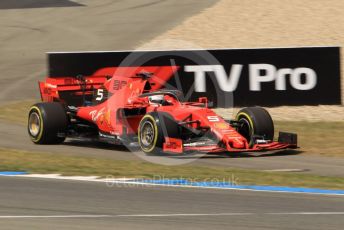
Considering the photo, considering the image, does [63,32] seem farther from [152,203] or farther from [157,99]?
[152,203]

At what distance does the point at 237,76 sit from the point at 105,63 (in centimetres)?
318

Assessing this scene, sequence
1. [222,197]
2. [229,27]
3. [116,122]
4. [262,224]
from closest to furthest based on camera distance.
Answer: [262,224]
[222,197]
[116,122]
[229,27]

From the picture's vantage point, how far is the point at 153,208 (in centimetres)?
988

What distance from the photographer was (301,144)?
645 inches

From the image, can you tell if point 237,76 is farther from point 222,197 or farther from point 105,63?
point 222,197

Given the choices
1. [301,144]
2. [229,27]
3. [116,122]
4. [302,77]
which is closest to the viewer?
[116,122]

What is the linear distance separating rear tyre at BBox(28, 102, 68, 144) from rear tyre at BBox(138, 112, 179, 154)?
6.43 feet

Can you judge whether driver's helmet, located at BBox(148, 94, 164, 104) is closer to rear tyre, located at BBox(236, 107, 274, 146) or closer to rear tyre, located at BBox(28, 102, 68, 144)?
rear tyre, located at BBox(236, 107, 274, 146)

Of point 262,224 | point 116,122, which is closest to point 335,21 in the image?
point 116,122

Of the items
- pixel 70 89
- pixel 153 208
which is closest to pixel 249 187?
pixel 153 208

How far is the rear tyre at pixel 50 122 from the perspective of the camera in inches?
620

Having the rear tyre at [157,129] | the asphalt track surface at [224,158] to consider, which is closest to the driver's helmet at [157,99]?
the rear tyre at [157,129]

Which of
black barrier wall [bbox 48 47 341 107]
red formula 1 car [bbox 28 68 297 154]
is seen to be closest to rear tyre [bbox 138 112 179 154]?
red formula 1 car [bbox 28 68 297 154]

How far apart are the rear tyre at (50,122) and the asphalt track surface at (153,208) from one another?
13.4 feet
